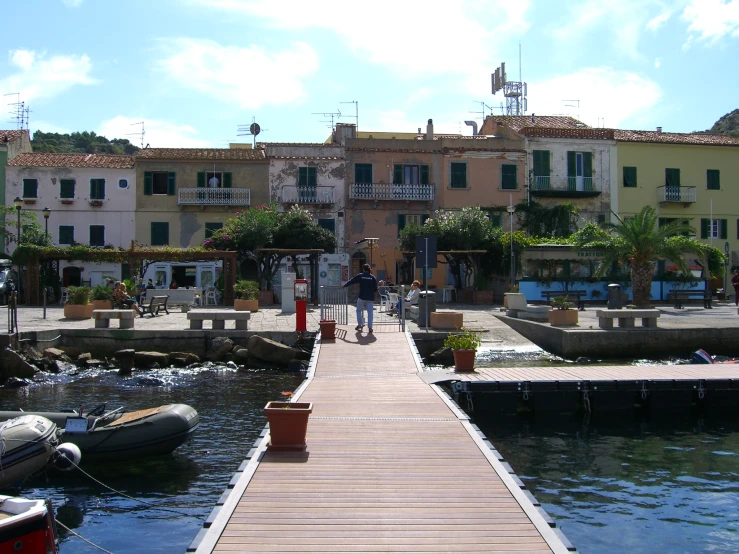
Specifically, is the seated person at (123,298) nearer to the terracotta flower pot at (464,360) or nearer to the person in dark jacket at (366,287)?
the person in dark jacket at (366,287)

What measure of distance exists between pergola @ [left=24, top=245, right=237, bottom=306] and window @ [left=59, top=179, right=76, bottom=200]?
8.62 meters

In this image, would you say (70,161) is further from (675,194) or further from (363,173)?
(675,194)

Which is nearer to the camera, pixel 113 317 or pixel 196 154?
pixel 113 317

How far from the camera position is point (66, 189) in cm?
3906

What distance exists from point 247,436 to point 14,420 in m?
4.00

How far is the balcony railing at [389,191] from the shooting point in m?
39.5

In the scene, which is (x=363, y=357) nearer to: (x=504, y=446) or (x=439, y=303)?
(x=504, y=446)

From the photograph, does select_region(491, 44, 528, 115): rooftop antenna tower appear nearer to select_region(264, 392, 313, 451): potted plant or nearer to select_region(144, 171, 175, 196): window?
select_region(144, 171, 175, 196): window

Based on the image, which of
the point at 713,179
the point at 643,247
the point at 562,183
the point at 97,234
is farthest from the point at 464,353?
the point at 713,179

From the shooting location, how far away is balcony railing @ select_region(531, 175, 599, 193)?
40.9m

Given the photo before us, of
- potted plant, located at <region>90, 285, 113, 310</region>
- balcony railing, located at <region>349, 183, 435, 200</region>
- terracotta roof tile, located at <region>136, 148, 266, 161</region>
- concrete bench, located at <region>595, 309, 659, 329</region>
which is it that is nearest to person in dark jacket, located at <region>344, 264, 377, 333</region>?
concrete bench, located at <region>595, 309, 659, 329</region>

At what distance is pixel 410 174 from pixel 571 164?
9.15m

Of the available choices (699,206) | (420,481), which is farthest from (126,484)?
(699,206)

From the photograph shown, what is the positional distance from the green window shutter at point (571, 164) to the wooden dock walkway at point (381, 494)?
32.8 metres
